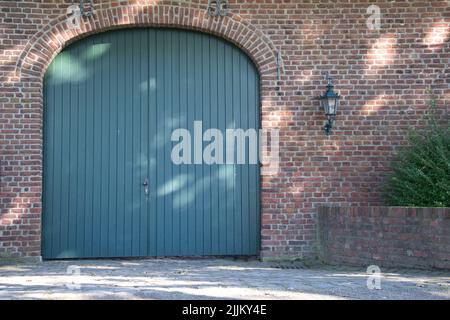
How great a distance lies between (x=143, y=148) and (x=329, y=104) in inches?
106

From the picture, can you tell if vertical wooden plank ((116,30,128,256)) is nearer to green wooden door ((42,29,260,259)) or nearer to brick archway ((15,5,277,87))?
green wooden door ((42,29,260,259))

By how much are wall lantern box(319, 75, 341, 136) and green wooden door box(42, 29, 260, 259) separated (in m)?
1.00

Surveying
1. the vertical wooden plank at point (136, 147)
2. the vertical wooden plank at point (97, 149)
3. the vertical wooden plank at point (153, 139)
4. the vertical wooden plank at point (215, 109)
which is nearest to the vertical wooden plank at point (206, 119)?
the vertical wooden plank at point (215, 109)

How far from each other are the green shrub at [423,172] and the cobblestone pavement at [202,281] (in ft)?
3.65

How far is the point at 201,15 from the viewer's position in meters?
8.59

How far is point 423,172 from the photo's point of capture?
7.77 m

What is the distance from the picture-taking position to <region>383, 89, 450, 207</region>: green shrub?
7441mm

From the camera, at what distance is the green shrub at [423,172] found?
24.4 feet

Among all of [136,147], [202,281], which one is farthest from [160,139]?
[202,281]

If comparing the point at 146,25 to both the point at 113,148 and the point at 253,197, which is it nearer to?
the point at 113,148

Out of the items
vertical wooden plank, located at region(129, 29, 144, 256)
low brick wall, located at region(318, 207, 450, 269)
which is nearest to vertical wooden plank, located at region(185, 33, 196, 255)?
vertical wooden plank, located at region(129, 29, 144, 256)

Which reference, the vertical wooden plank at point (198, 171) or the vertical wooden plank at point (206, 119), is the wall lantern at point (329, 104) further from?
the vertical wooden plank at point (198, 171)

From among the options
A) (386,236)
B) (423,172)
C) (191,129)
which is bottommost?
(386,236)

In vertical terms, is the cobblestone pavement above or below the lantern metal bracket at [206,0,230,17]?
below
